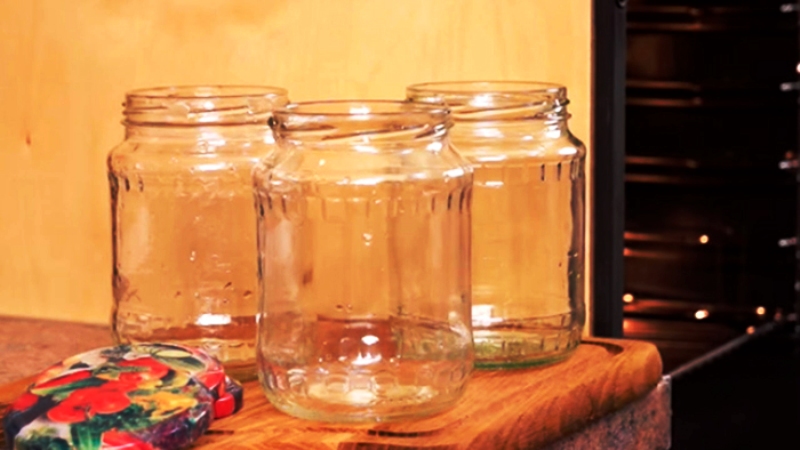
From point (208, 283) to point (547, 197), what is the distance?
0.26 meters

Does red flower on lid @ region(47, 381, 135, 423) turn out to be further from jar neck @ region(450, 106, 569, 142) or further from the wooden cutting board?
jar neck @ region(450, 106, 569, 142)

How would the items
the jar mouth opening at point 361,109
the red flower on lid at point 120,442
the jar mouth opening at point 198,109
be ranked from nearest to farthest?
the red flower on lid at point 120,442
the jar mouth opening at point 361,109
the jar mouth opening at point 198,109

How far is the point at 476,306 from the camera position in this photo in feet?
3.24

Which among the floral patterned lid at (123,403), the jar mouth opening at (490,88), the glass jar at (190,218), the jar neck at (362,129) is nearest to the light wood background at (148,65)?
the jar mouth opening at (490,88)

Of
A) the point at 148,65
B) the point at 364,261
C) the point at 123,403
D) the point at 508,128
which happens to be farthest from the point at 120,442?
the point at 148,65

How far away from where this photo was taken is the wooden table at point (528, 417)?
785mm

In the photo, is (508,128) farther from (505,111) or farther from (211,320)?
(211,320)

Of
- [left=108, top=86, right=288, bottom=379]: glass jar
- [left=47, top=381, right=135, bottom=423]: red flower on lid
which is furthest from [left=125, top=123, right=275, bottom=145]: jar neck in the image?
[left=47, top=381, right=135, bottom=423]: red flower on lid

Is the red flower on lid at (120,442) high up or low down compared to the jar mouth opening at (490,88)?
down

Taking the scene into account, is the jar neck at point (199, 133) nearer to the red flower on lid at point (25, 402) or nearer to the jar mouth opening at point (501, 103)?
the jar mouth opening at point (501, 103)

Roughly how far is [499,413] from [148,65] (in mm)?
574

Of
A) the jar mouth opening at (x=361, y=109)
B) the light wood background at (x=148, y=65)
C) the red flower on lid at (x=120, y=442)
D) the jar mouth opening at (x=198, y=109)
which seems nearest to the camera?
the red flower on lid at (x=120, y=442)

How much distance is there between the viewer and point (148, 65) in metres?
1.24

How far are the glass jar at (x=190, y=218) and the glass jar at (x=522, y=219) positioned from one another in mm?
139
